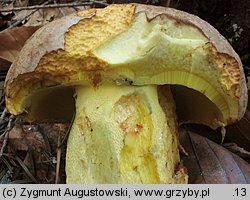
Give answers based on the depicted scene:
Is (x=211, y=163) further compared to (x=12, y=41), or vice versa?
(x=12, y=41)

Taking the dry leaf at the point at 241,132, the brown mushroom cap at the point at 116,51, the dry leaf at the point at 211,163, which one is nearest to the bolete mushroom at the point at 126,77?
the brown mushroom cap at the point at 116,51

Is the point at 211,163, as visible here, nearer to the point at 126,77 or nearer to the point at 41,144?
the point at 126,77

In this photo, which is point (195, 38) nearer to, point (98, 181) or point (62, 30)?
point (62, 30)

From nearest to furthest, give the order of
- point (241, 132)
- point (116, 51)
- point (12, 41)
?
1. point (116, 51)
2. point (241, 132)
3. point (12, 41)

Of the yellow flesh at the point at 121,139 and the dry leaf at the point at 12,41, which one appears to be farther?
the dry leaf at the point at 12,41

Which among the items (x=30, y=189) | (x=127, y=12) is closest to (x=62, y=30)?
(x=127, y=12)

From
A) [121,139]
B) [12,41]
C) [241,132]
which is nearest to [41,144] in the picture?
[12,41]

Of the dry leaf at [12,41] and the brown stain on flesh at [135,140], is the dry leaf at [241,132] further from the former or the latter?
the dry leaf at [12,41]

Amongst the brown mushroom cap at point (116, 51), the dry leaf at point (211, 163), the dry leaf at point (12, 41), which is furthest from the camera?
the dry leaf at point (12, 41)
